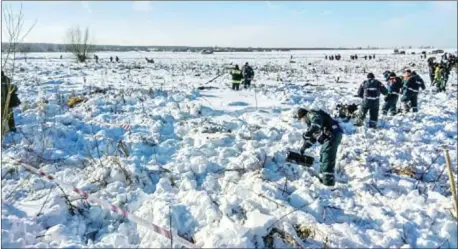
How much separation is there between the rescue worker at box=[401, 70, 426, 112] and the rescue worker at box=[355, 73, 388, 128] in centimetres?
193

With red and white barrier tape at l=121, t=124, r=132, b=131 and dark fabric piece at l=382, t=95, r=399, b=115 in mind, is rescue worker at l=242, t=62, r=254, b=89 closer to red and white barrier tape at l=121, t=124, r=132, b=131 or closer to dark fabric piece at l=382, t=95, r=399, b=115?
dark fabric piece at l=382, t=95, r=399, b=115

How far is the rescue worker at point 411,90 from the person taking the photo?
1270 cm

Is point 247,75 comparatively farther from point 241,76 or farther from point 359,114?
point 359,114

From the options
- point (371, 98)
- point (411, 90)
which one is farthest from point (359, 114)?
point (411, 90)

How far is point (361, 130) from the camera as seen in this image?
1038cm

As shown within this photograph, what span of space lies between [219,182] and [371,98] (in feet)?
19.9

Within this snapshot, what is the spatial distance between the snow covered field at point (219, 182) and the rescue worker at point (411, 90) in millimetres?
1286

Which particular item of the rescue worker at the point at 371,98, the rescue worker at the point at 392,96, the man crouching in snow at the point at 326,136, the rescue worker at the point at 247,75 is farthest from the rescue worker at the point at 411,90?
the rescue worker at the point at 247,75

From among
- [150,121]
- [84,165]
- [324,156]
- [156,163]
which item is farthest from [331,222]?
[150,121]

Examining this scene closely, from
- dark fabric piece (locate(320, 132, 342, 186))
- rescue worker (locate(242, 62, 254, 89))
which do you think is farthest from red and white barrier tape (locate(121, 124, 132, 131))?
rescue worker (locate(242, 62, 254, 89))

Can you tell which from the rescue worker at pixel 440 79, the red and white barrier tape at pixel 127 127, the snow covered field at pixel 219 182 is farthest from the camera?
the rescue worker at pixel 440 79

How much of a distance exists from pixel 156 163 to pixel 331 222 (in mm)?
3439

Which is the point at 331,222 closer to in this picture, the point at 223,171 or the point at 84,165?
the point at 223,171

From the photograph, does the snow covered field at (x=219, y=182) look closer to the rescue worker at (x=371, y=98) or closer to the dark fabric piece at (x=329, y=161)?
the dark fabric piece at (x=329, y=161)
